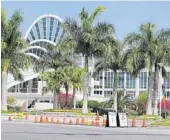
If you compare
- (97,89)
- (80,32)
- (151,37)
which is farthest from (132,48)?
(97,89)

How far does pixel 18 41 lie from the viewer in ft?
150

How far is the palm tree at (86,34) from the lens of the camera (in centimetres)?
4644

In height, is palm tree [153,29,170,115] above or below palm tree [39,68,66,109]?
above

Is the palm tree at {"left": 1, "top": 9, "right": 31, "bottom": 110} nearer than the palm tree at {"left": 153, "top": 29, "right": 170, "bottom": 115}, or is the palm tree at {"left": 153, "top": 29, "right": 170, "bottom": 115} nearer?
the palm tree at {"left": 1, "top": 9, "right": 31, "bottom": 110}

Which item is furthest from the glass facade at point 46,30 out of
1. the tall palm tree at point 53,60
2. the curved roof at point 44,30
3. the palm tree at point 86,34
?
the palm tree at point 86,34

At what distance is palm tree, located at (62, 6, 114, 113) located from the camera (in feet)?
152

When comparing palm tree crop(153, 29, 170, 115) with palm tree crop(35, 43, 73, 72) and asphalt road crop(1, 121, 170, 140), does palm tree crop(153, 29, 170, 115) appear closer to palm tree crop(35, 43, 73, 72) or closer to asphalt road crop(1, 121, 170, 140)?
palm tree crop(35, 43, 73, 72)

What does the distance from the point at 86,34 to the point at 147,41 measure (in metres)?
6.43

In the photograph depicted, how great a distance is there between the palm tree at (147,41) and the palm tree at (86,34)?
2830 millimetres

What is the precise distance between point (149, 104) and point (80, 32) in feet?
33.8

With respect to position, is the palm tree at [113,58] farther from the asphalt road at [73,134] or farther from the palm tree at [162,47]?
the asphalt road at [73,134]

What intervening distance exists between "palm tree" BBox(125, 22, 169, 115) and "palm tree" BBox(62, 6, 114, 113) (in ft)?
9.28

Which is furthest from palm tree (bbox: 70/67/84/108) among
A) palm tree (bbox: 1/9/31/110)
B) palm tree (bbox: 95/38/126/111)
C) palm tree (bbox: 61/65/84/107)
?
palm tree (bbox: 1/9/31/110)

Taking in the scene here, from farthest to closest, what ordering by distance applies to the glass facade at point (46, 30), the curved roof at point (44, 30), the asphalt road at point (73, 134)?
the glass facade at point (46, 30)
the curved roof at point (44, 30)
the asphalt road at point (73, 134)
